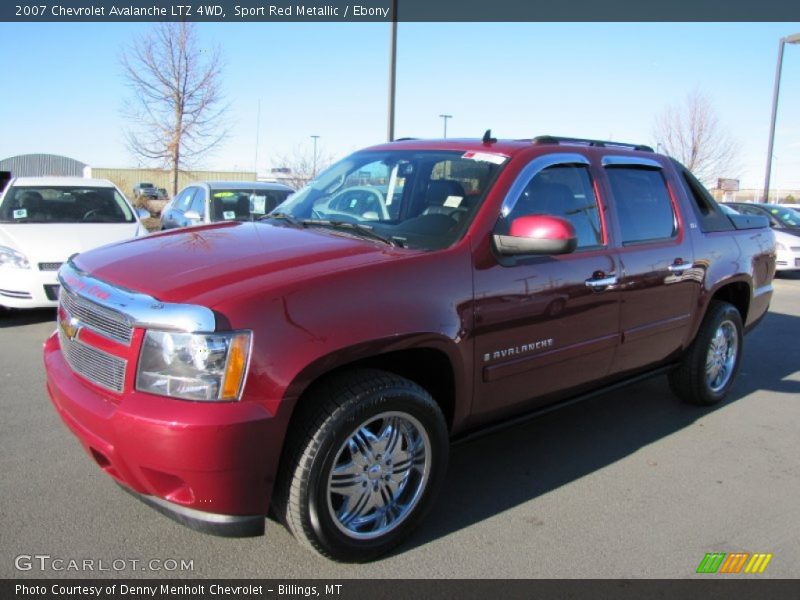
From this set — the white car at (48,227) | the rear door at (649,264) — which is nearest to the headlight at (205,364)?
the rear door at (649,264)

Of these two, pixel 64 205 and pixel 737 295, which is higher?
pixel 64 205

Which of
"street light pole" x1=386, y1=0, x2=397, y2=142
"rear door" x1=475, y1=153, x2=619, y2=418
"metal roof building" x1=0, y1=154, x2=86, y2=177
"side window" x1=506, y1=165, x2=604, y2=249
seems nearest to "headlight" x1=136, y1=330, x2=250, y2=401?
"rear door" x1=475, y1=153, x2=619, y2=418

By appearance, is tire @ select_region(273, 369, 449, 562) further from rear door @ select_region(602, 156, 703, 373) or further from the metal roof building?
the metal roof building

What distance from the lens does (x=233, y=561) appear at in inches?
112

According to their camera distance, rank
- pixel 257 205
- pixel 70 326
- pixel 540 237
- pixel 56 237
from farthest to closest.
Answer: pixel 56 237, pixel 257 205, pixel 540 237, pixel 70 326

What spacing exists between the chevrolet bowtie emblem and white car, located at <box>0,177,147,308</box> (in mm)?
4023

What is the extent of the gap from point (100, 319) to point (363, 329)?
1090mm

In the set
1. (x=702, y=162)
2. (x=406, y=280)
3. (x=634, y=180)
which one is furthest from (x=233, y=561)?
(x=702, y=162)

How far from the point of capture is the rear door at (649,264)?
13.2ft

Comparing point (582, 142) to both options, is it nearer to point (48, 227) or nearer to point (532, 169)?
point (532, 169)

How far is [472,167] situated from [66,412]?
234 centimetres

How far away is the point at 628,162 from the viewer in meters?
4.31

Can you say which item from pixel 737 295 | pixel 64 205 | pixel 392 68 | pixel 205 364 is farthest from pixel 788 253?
pixel 205 364
